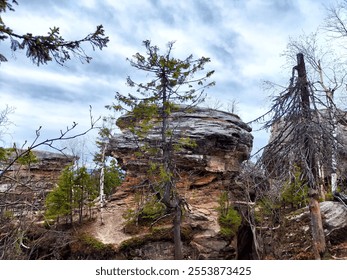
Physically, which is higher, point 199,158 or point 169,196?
point 199,158

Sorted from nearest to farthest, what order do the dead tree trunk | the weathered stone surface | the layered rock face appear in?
the dead tree trunk
the layered rock face
the weathered stone surface

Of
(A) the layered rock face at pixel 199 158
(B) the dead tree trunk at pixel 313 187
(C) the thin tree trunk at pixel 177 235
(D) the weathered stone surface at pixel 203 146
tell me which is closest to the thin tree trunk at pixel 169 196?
(C) the thin tree trunk at pixel 177 235

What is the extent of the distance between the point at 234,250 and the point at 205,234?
56.7 inches

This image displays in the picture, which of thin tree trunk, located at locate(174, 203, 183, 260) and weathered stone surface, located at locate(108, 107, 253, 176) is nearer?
thin tree trunk, located at locate(174, 203, 183, 260)

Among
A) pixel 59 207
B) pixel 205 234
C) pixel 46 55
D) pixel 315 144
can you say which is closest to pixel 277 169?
pixel 315 144

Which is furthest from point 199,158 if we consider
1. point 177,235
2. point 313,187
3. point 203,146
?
point 313,187

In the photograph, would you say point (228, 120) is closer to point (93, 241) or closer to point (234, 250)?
point (234, 250)

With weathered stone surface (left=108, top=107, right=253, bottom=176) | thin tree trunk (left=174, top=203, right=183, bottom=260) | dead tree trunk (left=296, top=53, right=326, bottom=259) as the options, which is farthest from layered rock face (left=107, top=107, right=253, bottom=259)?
dead tree trunk (left=296, top=53, right=326, bottom=259)

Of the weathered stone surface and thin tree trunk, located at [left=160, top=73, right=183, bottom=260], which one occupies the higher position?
the weathered stone surface

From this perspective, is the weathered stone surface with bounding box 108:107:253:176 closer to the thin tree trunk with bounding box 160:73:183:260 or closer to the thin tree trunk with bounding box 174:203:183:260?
the thin tree trunk with bounding box 160:73:183:260

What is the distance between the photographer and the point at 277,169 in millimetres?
7664

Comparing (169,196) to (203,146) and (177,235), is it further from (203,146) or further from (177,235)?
(203,146)

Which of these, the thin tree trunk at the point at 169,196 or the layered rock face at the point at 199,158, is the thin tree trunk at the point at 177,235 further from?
the layered rock face at the point at 199,158

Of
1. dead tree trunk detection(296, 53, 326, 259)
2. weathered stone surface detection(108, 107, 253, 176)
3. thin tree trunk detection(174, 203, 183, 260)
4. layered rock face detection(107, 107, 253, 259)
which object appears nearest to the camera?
dead tree trunk detection(296, 53, 326, 259)
